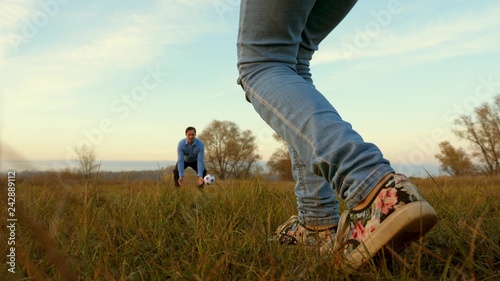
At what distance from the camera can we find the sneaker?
0.88 meters

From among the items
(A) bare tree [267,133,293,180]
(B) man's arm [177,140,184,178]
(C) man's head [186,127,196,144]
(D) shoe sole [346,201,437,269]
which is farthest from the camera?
(A) bare tree [267,133,293,180]

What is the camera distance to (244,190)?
263 cm

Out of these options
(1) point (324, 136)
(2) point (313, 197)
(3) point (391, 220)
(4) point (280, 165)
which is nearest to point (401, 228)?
(3) point (391, 220)

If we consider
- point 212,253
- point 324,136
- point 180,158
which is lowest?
point 212,253

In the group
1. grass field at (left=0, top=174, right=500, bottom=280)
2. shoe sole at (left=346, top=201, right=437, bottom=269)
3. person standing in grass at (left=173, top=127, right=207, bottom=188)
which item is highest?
person standing in grass at (left=173, top=127, right=207, bottom=188)

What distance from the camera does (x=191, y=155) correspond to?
8930mm

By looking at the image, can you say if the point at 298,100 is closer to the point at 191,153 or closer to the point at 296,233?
the point at 296,233

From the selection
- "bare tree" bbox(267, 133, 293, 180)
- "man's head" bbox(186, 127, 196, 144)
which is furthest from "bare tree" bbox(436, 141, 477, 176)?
Answer: "man's head" bbox(186, 127, 196, 144)

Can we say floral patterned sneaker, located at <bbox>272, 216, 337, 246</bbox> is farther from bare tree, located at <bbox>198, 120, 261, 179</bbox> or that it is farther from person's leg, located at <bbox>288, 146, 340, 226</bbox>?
bare tree, located at <bbox>198, 120, 261, 179</bbox>

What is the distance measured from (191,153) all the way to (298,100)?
798 cm

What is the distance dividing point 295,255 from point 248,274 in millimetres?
265

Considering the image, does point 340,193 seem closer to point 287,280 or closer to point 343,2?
point 287,280

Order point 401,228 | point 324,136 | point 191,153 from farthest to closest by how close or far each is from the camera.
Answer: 1. point 191,153
2. point 324,136
3. point 401,228

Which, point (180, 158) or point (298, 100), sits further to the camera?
point (180, 158)
